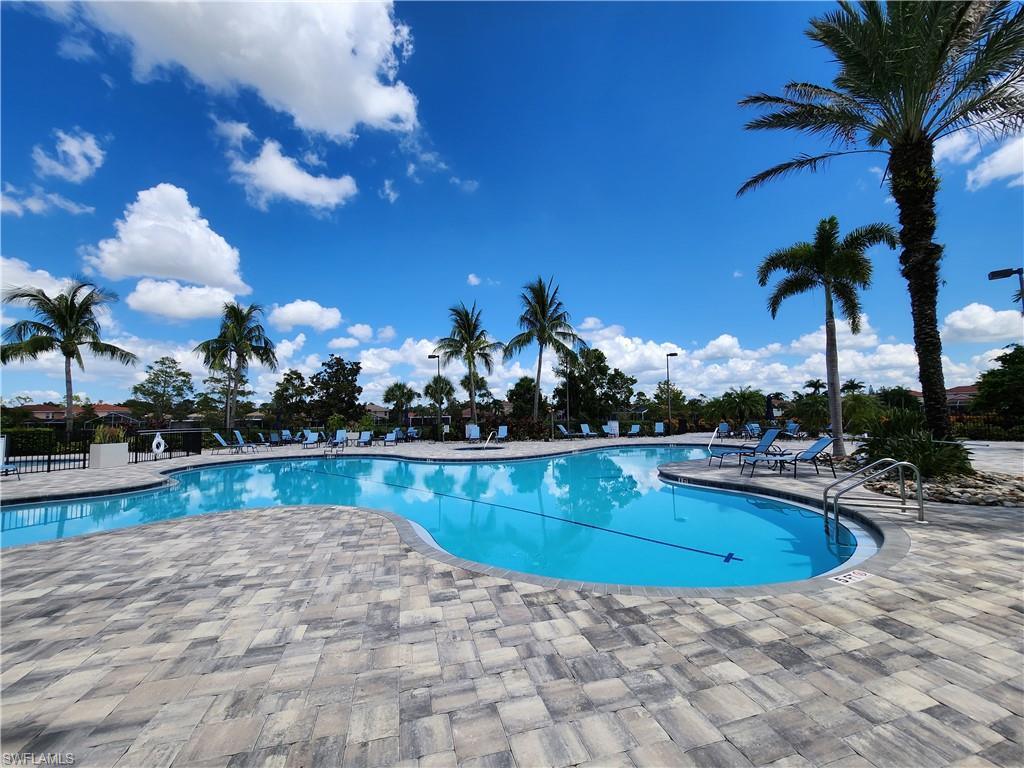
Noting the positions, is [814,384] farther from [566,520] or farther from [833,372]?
[566,520]

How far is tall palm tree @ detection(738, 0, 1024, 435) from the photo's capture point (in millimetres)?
7234

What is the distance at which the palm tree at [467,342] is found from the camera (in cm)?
2581

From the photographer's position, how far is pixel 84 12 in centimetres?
730

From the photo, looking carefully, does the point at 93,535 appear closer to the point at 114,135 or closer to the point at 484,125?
the point at 114,135

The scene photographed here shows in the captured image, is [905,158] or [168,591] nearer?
[168,591]

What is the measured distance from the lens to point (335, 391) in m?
35.9

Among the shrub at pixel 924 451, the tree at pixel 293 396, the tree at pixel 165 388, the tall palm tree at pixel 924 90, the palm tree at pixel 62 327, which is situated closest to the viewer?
the tall palm tree at pixel 924 90

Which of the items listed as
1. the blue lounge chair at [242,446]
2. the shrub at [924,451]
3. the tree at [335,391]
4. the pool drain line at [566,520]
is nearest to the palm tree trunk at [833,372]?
the shrub at [924,451]

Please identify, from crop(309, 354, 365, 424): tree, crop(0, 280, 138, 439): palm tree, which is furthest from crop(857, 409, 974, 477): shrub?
crop(309, 354, 365, 424): tree

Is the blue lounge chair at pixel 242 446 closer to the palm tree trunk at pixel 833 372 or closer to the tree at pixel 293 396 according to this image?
the tree at pixel 293 396

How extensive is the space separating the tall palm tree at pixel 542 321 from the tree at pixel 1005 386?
66.9 feet

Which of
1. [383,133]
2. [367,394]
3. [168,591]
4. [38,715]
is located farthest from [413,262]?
[367,394]

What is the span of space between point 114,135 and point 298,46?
245 inches

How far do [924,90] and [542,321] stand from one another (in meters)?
17.7
